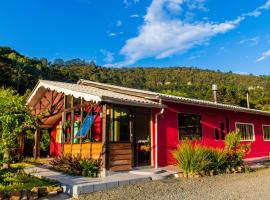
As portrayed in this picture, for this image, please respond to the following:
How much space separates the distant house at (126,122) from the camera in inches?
445

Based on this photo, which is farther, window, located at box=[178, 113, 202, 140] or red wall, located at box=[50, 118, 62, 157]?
red wall, located at box=[50, 118, 62, 157]

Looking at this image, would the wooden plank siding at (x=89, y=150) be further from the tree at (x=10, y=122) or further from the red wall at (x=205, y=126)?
the red wall at (x=205, y=126)

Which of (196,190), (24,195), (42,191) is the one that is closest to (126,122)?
(196,190)

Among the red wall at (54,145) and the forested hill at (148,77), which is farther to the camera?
the forested hill at (148,77)

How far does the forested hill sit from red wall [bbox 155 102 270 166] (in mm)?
23511

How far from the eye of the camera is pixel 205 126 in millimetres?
16250

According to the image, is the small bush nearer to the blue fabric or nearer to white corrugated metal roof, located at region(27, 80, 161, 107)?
the blue fabric

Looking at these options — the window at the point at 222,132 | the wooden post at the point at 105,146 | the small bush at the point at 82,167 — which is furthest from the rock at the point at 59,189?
the window at the point at 222,132

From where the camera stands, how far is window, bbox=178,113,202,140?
48.5 feet

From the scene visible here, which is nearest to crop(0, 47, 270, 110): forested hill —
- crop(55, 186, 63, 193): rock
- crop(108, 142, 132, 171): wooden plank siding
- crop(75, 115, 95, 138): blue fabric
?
crop(75, 115, 95, 138): blue fabric

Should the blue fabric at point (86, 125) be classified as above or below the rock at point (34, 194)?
above

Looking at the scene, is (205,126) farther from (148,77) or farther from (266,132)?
(148,77)

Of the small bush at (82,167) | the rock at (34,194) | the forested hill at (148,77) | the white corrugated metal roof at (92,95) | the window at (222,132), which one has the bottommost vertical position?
the rock at (34,194)

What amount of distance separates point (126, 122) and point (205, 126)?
225 inches
